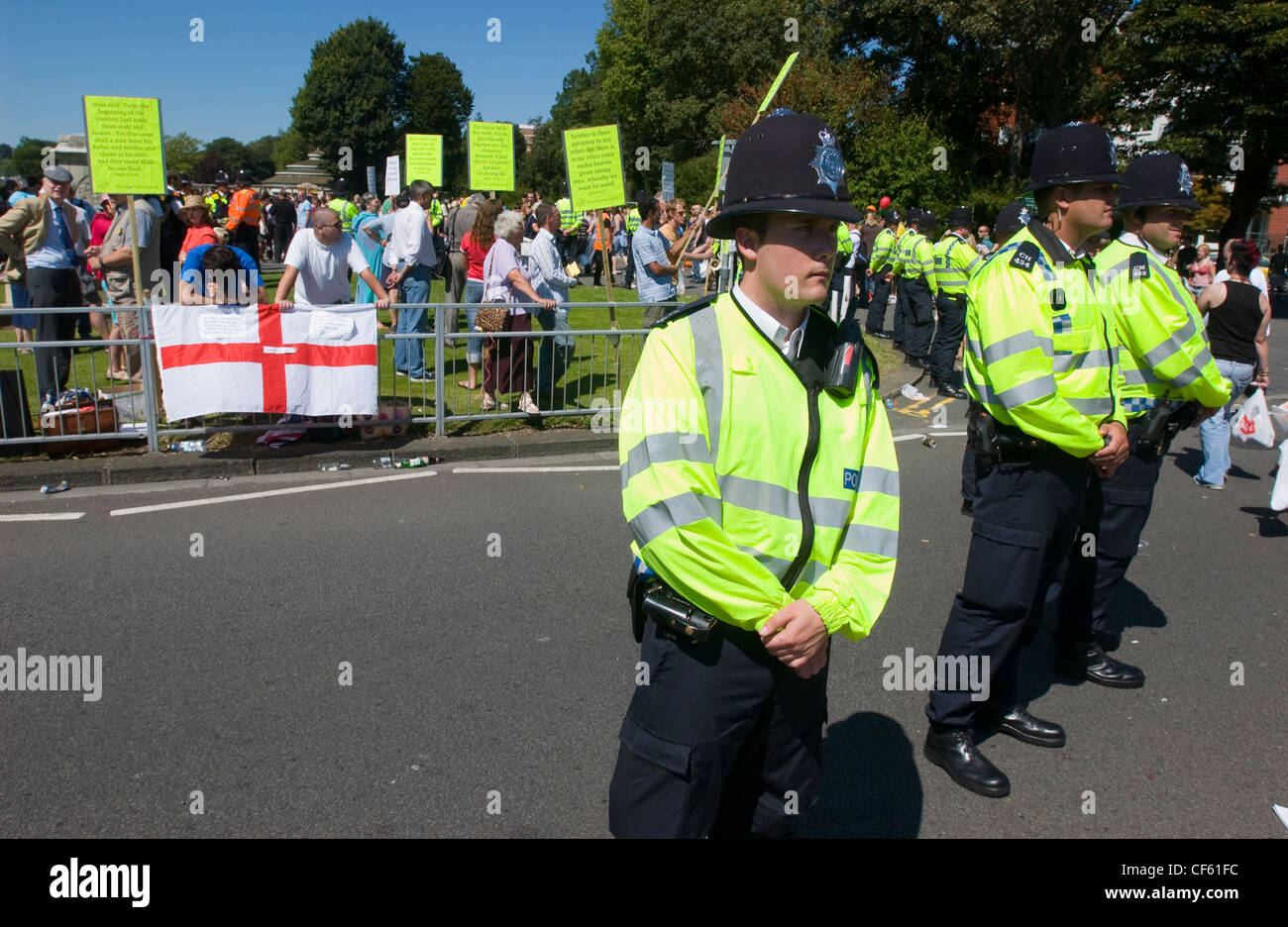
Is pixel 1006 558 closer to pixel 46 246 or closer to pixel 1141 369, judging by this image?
pixel 1141 369

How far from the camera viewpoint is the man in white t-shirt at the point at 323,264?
806 centimetres

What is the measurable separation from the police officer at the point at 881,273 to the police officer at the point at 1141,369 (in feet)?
32.8

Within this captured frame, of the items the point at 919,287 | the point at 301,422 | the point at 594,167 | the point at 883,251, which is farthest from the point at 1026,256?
the point at 883,251

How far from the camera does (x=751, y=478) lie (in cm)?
209

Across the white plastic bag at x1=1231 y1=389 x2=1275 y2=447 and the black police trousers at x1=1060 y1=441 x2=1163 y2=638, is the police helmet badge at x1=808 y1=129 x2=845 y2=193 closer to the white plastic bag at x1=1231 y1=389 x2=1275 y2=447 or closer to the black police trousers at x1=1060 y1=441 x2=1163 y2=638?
the black police trousers at x1=1060 y1=441 x2=1163 y2=638

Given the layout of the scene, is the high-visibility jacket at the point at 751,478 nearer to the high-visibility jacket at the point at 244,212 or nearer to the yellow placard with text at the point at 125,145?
the yellow placard with text at the point at 125,145

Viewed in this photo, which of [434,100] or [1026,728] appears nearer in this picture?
[1026,728]

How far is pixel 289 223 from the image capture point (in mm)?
25266

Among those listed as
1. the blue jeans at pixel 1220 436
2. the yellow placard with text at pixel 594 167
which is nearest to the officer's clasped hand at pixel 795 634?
the blue jeans at pixel 1220 436

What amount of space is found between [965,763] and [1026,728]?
1.51ft

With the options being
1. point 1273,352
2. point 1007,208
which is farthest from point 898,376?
point 1273,352

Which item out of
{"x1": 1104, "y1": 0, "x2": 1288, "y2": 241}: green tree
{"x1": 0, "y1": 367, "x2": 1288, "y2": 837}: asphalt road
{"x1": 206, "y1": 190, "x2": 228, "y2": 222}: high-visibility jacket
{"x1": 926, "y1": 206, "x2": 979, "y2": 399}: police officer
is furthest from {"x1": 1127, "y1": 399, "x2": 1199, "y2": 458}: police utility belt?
{"x1": 1104, "y1": 0, "x2": 1288, "y2": 241}: green tree

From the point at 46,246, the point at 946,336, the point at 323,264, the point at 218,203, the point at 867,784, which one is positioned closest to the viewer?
the point at 867,784

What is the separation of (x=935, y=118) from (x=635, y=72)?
31834 millimetres
